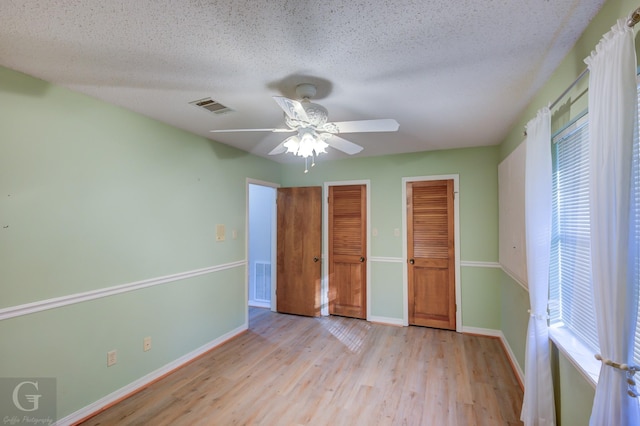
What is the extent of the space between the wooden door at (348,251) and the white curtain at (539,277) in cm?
246

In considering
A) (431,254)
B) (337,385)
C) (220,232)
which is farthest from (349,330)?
(220,232)

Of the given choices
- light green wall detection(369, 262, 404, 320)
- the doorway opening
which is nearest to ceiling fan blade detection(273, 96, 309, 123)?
light green wall detection(369, 262, 404, 320)

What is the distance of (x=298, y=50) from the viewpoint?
4.98ft

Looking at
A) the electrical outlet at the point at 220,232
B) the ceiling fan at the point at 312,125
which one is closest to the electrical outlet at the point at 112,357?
the electrical outlet at the point at 220,232

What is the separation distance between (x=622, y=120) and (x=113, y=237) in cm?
313

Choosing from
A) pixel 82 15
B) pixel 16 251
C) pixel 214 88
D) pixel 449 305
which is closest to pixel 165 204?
pixel 16 251

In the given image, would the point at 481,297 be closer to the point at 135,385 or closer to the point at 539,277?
the point at 539,277

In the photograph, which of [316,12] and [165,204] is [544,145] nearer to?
[316,12]

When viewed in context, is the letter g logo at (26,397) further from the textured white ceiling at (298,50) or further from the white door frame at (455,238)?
the white door frame at (455,238)

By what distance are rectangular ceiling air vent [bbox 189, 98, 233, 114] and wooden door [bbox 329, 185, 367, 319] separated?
2.32m

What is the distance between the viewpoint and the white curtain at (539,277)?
1.69m

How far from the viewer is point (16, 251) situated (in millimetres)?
1743

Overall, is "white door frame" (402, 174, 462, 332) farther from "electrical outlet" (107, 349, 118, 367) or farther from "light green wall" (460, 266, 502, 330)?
"electrical outlet" (107, 349, 118, 367)

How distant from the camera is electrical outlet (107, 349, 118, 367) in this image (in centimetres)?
221
